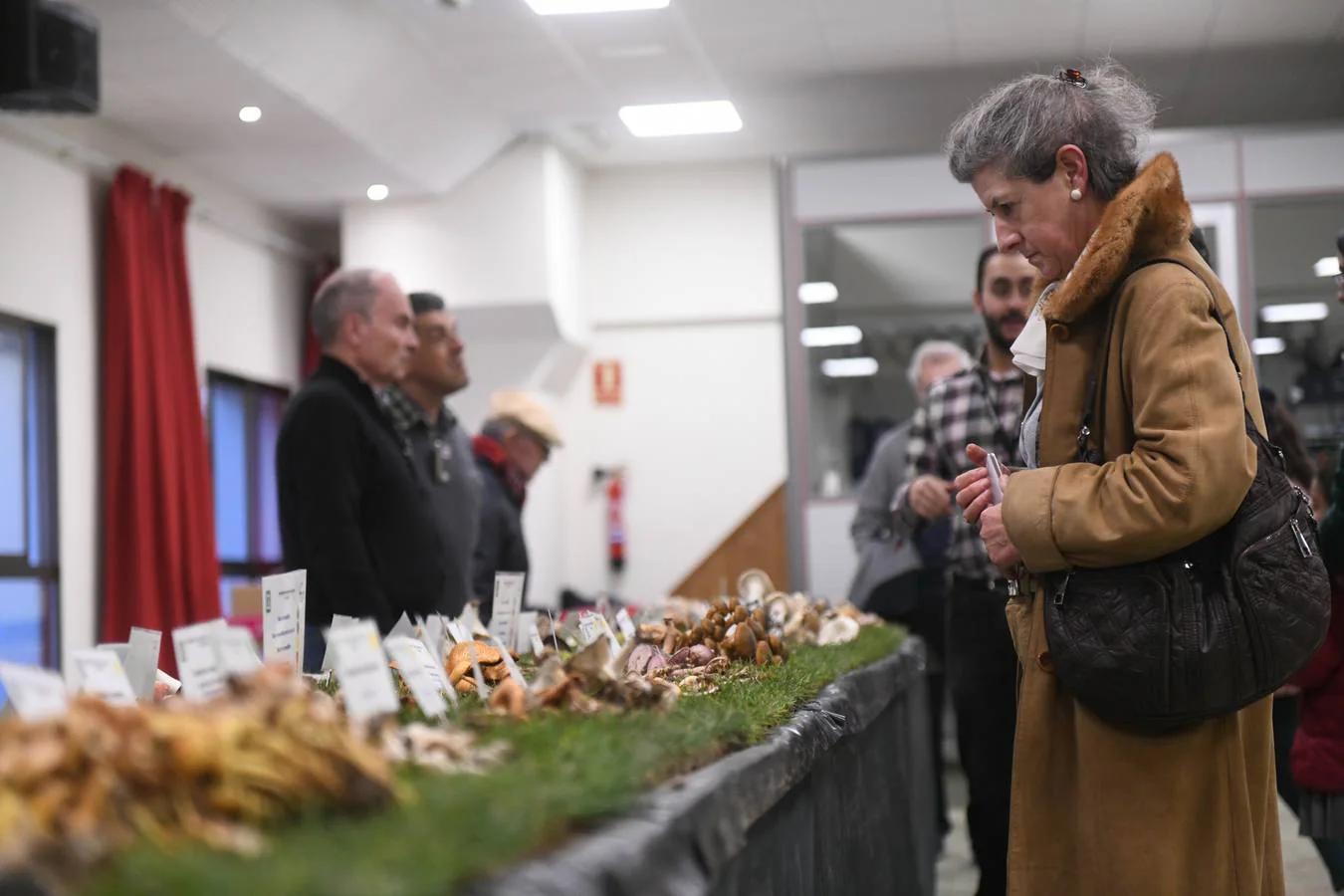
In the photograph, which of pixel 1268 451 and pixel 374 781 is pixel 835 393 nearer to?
pixel 1268 451

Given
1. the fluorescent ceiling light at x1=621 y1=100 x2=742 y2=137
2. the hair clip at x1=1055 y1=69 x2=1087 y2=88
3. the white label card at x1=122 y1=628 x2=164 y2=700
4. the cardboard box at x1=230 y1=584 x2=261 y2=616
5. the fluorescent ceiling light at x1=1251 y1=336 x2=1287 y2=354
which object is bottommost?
the cardboard box at x1=230 y1=584 x2=261 y2=616

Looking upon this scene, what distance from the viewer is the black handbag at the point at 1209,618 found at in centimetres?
178

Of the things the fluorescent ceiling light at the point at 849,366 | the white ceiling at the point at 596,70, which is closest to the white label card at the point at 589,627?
the white ceiling at the point at 596,70

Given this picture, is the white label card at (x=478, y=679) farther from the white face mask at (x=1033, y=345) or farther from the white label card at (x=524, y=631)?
the white face mask at (x=1033, y=345)

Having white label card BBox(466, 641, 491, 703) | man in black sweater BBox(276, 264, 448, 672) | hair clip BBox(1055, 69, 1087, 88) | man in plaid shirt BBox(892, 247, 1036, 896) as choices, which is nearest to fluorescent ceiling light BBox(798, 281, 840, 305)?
man in plaid shirt BBox(892, 247, 1036, 896)

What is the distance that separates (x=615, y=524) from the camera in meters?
9.14

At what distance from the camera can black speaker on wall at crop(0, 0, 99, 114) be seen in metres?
4.25

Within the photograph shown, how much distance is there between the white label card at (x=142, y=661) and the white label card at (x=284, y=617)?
0.20 m

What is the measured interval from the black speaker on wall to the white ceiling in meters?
1.04

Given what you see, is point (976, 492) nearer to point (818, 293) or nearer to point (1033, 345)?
point (1033, 345)

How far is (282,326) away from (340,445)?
Answer: 5.79 m

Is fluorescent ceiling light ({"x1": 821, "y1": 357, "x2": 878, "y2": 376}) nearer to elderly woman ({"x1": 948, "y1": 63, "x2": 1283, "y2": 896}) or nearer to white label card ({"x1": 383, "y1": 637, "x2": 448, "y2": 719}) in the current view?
elderly woman ({"x1": 948, "y1": 63, "x2": 1283, "y2": 896})

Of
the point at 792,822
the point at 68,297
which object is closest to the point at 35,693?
the point at 792,822

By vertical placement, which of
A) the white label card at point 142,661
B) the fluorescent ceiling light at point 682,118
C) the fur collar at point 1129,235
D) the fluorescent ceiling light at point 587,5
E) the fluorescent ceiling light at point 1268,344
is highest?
the fluorescent ceiling light at point 587,5
